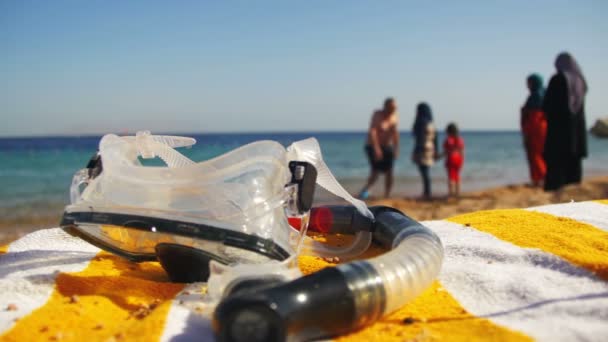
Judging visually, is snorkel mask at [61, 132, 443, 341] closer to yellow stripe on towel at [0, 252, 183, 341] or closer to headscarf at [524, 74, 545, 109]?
yellow stripe on towel at [0, 252, 183, 341]

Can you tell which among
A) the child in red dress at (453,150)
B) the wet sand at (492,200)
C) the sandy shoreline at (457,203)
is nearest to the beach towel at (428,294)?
the sandy shoreline at (457,203)

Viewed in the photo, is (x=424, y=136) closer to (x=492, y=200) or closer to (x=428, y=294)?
(x=492, y=200)

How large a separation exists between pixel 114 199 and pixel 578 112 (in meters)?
6.24

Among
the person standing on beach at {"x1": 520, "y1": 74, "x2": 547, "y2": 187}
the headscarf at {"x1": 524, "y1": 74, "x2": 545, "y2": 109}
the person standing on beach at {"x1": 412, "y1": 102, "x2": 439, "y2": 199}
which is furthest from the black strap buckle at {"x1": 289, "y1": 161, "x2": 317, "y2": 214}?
the person standing on beach at {"x1": 412, "y1": 102, "x2": 439, "y2": 199}

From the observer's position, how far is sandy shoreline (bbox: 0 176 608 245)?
7.29m

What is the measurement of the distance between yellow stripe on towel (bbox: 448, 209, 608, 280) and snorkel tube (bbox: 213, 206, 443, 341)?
62 cm

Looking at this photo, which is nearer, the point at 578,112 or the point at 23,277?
the point at 23,277

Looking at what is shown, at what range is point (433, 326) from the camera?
1.44 m

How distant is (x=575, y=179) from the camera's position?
6699 mm

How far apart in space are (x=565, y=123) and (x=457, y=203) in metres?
2.53

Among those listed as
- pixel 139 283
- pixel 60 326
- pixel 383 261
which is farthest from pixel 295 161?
pixel 60 326

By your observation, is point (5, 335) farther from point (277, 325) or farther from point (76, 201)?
point (277, 325)

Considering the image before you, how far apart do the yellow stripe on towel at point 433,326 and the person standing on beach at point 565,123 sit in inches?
217

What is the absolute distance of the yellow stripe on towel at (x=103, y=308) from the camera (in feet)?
4.47
